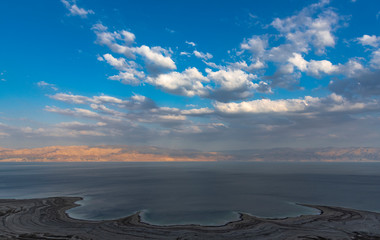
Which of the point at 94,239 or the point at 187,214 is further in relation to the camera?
the point at 187,214

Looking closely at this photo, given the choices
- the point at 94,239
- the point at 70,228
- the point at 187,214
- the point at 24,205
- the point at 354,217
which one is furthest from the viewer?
the point at 24,205

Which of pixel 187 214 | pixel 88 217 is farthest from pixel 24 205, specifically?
pixel 187 214

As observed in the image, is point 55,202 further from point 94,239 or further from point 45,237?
point 94,239

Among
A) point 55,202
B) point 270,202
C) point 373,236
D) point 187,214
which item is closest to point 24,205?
point 55,202

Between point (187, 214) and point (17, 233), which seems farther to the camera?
point (187, 214)

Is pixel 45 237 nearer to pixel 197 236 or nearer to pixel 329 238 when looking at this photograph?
pixel 197 236

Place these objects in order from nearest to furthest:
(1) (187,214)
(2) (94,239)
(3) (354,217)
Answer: (2) (94,239) < (3) (354,217) < (1) (187,214)
